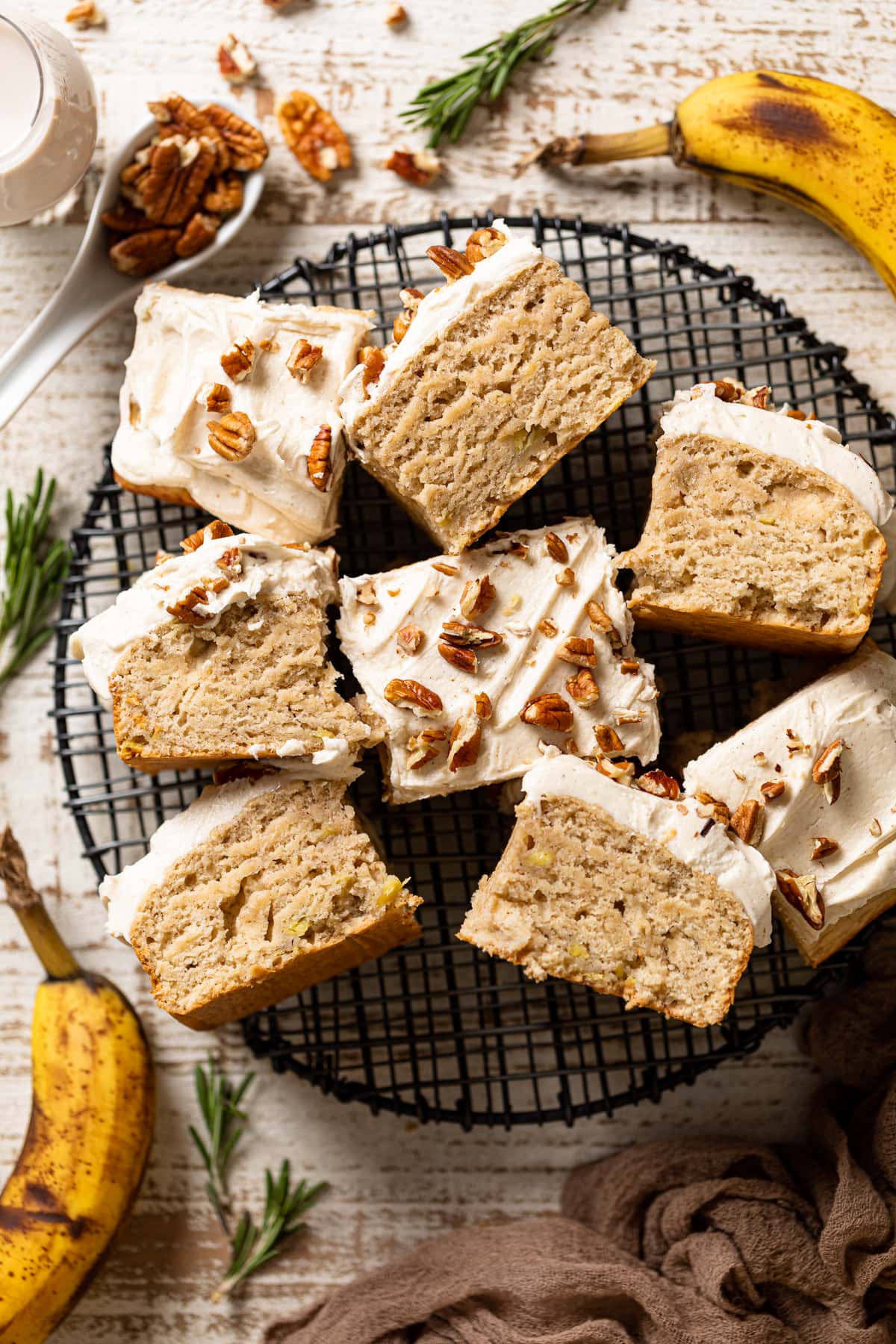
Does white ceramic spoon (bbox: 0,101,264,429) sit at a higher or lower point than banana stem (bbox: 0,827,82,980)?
higher

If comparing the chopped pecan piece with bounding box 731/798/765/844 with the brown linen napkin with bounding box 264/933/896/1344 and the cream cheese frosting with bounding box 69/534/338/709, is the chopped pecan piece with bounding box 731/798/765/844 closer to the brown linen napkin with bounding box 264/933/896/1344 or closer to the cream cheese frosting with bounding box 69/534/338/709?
the brown linen napkin with bounding box 264/933/896/1344

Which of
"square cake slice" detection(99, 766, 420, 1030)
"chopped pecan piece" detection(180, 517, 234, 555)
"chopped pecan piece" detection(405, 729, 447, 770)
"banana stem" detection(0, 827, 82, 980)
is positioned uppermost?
"chopped pecan piece" detection(180, 517, 234, 555)

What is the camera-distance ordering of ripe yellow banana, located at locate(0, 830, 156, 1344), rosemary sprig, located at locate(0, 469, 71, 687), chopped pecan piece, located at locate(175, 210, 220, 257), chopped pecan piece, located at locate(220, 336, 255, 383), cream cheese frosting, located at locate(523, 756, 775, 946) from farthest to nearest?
rosemary sprig, located at locate(0, 469, 71, 687)
chopped pecan piece, located at locate(175, 210, 220, 257)
ripe yellow banana, located at locate(0, 830, 156, 1344)
chopped pecan piece, located at locate(220, 336, 255, 383)
cream cheese frosting, located at locate(523, 756, 775, 946)

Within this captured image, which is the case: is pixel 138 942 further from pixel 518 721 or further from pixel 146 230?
pixel 146 230

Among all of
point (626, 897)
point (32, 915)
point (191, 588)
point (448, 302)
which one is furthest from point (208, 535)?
point (626, 897)

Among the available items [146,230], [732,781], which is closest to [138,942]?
[732,781]

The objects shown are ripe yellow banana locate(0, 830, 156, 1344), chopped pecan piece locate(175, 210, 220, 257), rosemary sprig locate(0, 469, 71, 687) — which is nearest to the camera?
ripe yellow banana locate(0, 830, 156, 1344)

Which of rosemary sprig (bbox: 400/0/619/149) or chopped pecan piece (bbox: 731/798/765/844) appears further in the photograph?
rosemary sprig (bbox: 400/0/619/149)

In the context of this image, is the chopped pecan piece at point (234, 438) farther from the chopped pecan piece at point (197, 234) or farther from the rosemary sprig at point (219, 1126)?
the rosemary sprig at point (219, 1126)

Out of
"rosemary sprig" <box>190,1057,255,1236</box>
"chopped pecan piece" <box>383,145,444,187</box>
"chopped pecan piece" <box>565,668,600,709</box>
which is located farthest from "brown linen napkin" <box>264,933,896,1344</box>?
"chopped pecan piece" <box>383,145,444,187</box>
